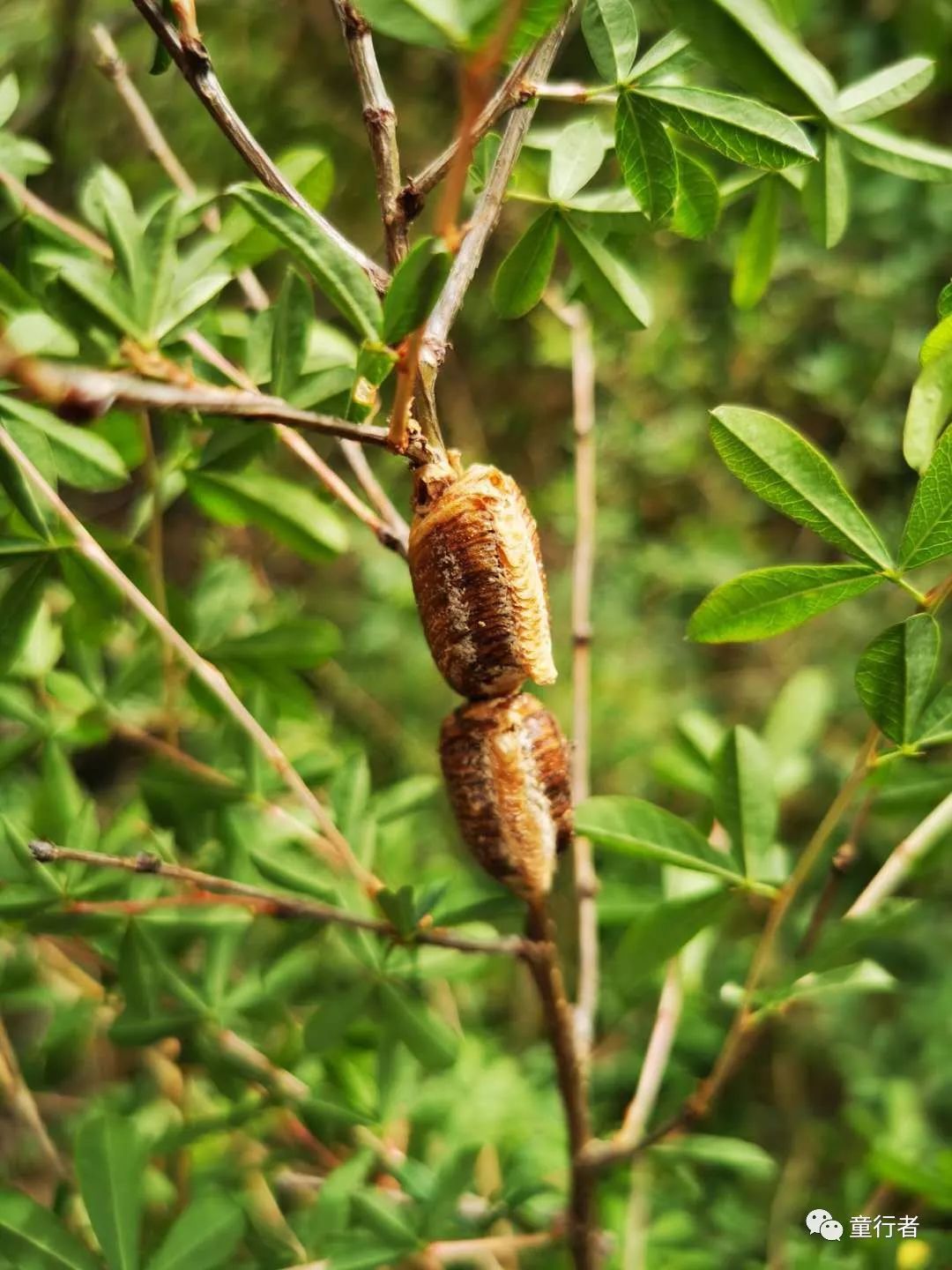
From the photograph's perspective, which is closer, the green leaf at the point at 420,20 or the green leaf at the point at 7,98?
the green leaf at the point at 420,20

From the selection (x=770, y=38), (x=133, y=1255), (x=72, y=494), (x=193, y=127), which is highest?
(x=193, y=127)

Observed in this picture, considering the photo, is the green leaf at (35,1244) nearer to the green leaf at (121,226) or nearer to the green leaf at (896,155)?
the green leaf at (121,226)

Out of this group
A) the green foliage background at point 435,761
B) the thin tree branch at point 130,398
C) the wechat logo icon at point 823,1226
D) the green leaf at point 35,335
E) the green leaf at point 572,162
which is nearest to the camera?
the thin tree branch at point 130,398

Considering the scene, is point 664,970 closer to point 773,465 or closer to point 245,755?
point 245,755

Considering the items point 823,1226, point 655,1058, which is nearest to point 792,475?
point 655,1058

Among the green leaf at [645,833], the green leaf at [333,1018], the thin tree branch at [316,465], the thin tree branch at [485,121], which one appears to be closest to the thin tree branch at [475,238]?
the thin tree branch at [485,121]

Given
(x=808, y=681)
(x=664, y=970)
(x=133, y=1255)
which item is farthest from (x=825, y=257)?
(x=133, y=1255)

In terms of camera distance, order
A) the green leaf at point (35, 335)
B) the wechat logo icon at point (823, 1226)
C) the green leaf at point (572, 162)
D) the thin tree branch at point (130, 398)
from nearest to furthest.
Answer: the thin tree branch at point (130, 398) → the green leaf at point (35, 335) → the green leaf at point (572, 162) → the wechat logo icon at point (823, 1226)

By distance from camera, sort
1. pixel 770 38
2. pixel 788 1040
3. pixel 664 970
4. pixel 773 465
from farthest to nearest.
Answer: pixel 788 1040 < pixel 664 970 < pixel 773 465 < pixel 770 38
